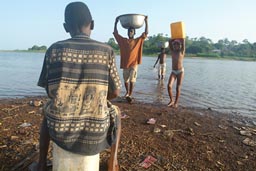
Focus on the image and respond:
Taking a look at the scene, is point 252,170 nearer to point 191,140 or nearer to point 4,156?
point 191,140

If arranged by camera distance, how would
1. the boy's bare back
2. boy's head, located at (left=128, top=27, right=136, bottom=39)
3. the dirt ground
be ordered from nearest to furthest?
the dirt ground
the boy's bare back
boy's head, located at (left=128, top=27, right=136, bottom=39)

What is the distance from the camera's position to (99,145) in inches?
82.8

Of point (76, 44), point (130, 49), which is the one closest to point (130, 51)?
point (130, 49)

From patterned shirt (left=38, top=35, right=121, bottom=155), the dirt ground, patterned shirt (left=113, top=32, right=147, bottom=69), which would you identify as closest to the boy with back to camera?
patterned shirt (left=38, top=35, right=121, bottom=155)

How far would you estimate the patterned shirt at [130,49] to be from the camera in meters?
6.57

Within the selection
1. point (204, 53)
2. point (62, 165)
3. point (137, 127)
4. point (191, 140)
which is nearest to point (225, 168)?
point (191, 140)

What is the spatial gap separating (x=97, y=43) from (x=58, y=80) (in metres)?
0.42

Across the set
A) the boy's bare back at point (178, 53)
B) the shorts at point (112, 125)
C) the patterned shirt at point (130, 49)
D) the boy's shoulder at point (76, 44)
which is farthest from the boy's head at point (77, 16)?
the boy's bare back at point (178, 53)

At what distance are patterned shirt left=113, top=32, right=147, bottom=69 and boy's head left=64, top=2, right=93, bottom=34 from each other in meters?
4.50

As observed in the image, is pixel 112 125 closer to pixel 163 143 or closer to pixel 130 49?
pixel 163 143

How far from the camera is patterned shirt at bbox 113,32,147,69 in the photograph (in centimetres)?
657

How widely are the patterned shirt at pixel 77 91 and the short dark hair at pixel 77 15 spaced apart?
4.1 inches

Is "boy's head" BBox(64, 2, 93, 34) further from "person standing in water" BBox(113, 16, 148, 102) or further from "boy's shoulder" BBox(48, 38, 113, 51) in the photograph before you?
"person standing in water" BBox(113, 16, 148, 102)

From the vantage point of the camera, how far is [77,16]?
6.76ft
